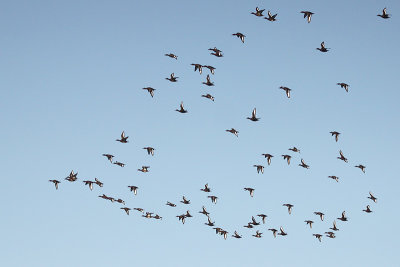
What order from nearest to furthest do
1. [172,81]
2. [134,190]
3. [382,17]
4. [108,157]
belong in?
1. [382,17]
2. [172,81]
3. [108,157]
4. [134,190]

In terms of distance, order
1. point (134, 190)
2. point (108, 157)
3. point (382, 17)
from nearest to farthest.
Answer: point (382, 17) → point (108, 157) → point (134, 190)

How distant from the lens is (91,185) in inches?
3883

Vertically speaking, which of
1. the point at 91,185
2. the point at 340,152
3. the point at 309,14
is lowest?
the point at 91,185

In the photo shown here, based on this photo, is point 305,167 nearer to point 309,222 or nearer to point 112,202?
point 309,222

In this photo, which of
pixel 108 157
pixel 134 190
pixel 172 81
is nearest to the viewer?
pixel 172 81

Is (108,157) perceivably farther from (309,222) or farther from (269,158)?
(309,222)

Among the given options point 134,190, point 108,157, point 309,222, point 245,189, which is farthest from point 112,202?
point 309,222

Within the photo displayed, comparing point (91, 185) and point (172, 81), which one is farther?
point (91, 185)

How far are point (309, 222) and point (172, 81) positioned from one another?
30673 millimetres

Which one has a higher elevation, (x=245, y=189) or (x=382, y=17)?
(x=382, y=17)

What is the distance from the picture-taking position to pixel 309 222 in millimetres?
106062

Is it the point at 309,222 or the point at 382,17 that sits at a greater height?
the point at 382,17

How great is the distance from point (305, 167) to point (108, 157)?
25048 mm

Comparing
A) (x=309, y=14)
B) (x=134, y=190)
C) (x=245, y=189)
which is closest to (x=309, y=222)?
(x=245, y=189)
